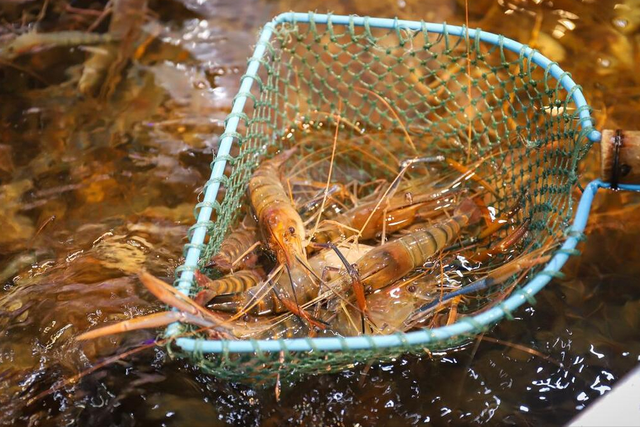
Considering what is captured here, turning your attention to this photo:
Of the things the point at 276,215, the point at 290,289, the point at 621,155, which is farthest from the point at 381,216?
the point at 621,155

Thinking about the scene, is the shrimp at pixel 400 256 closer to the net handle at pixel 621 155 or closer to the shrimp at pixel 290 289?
the shrimp at pixel 290 289

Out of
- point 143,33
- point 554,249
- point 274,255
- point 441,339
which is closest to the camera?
point 441,339

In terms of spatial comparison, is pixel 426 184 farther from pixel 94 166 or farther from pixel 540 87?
pixel 94 166

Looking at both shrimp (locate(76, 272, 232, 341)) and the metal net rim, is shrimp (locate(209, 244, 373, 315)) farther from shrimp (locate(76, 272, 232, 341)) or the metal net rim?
the metal net rim

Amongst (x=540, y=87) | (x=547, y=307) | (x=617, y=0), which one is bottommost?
(x=547, y=307)

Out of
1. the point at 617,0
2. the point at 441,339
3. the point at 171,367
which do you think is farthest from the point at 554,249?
the point at 617,0
